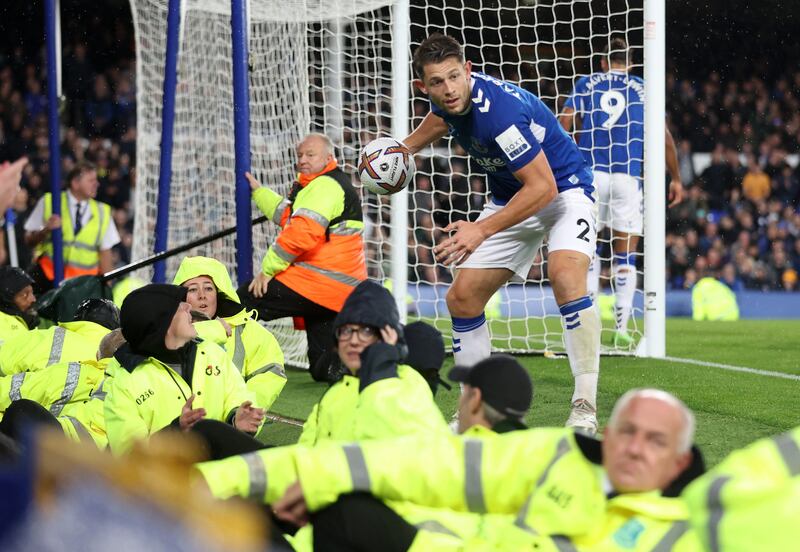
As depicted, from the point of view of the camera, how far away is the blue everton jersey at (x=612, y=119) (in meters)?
8.62

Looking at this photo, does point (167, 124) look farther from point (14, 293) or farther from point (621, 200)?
point (621, 200)

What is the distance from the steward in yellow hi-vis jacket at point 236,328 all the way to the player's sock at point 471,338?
0.85m

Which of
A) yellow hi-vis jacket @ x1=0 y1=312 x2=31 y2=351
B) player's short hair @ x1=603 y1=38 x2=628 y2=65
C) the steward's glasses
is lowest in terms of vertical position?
yellow hi-vis jacket @ x1=0 y1=312 x2=31 y2=351

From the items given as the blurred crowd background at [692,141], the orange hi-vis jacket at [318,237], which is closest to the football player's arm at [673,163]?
the orange hi-vis jacket at [318,237]

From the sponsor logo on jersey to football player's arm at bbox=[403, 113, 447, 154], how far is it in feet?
2.47

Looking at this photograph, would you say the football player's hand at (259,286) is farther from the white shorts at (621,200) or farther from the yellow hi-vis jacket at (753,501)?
the yellow hi-vis jacket at (753,501)

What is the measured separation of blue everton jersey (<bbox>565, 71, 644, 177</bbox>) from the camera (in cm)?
862

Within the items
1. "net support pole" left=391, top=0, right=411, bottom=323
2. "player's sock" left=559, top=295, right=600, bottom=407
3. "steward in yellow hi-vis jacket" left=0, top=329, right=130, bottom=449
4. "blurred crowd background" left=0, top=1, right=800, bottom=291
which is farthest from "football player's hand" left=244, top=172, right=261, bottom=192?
"blurred crowd background" left=0, top=1, right=800, bottom=291

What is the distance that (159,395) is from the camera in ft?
13.4

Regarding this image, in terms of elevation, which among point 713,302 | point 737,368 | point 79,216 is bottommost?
point 713,302

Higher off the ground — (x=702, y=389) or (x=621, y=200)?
(x=621, y=200)

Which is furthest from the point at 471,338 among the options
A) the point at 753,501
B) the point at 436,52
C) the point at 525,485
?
the point at 753,501

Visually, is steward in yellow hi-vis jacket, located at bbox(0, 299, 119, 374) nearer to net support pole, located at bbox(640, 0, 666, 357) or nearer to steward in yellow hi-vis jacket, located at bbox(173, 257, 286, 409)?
steward in yellow hi-vis jacket, located at bbox(173, 257, 286, 409)

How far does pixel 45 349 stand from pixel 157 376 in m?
1.23
